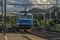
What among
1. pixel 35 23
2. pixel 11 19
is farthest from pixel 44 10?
pixel 11 19

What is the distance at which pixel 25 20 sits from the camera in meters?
21.6

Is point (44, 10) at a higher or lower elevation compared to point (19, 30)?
higher

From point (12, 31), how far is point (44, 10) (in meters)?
3.36

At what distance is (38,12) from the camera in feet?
66.1

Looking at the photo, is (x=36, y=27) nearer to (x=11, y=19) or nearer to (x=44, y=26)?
(x=44, y=26)

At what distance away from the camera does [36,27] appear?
20.8 meters

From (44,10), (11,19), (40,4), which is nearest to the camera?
(40,4)

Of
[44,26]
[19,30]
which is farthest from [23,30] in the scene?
[44,26]

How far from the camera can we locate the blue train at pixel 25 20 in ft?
69.8

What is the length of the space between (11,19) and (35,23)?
222 cm

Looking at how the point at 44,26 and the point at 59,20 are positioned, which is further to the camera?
the point at 59,20

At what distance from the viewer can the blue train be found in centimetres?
2129

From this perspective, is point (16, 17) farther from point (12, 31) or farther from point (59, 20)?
point (59, 20)

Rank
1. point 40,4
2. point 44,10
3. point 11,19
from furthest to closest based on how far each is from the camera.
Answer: point 11,19 → point 44,10 → point 40,4
